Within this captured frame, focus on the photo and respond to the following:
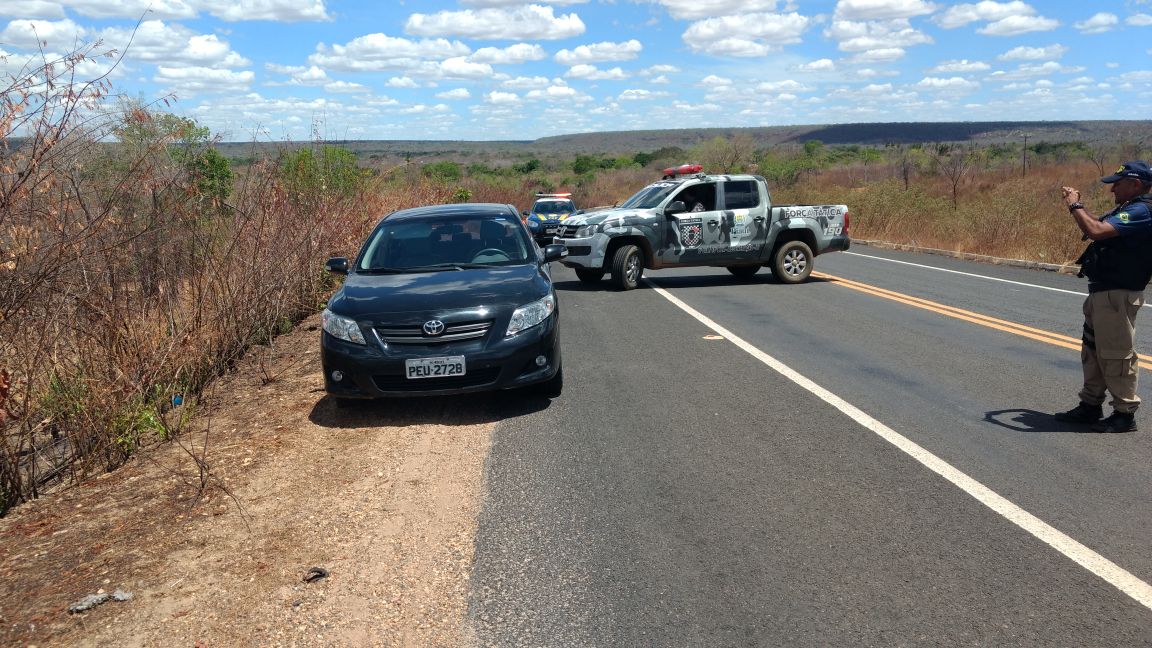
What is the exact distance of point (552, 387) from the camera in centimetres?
758

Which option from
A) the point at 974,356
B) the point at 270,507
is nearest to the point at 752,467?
the point at 270,507

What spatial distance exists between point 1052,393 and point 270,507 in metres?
6.27

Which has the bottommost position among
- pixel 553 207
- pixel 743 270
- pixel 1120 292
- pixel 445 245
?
pixel 743 270

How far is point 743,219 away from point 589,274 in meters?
2.95

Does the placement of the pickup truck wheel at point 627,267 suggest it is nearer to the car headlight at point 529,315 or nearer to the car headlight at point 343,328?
the car headlight at point 529,315

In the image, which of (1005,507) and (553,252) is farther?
(553,252)

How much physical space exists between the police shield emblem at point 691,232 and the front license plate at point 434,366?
32.2 feet

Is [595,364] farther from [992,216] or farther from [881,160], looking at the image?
[881,160]

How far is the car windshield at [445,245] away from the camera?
26.8 feet

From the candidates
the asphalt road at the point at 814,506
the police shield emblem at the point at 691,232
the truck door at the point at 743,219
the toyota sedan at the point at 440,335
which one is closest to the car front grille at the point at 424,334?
the toyota sedan at the point at 440,335

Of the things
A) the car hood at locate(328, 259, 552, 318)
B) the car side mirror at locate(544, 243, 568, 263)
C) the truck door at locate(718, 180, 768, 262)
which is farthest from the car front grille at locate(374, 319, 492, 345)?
the truck door at locate(718, 180, 768, 262)

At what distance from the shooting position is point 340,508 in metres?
5.18

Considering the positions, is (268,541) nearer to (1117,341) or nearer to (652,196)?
(1117,341)

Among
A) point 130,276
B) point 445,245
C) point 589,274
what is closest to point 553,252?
point 445,245
